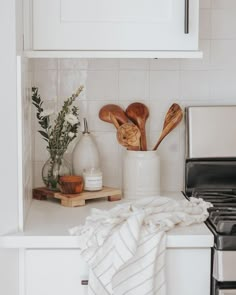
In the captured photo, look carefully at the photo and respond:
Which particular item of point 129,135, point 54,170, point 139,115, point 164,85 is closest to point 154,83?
point 164,85

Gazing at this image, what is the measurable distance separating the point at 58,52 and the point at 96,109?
42cm

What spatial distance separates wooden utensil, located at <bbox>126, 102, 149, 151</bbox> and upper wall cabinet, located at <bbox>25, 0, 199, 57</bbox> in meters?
0.37

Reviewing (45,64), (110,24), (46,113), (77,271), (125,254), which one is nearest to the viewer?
(125,254)

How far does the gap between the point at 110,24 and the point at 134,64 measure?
1.27 ft

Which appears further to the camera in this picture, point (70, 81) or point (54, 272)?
point (70, 81)

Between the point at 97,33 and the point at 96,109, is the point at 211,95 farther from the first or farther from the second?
the point at 97,33

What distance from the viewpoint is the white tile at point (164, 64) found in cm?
240

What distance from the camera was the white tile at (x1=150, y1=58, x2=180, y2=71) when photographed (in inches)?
94.5

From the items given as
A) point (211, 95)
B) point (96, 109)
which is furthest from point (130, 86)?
point (211, 95)

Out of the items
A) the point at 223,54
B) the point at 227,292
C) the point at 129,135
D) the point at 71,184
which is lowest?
the point at 227,292

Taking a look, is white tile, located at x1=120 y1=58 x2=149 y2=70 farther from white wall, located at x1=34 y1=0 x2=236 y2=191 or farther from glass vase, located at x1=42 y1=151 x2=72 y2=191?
glass vase, located at x1=42 y1=151 x2=72 y2=191

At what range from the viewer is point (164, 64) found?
2404 millimetres

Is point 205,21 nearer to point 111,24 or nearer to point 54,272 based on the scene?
point 111,24

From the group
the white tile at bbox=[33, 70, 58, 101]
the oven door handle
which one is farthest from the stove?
the white tile at bbox=[33, 70, 58, 101]
